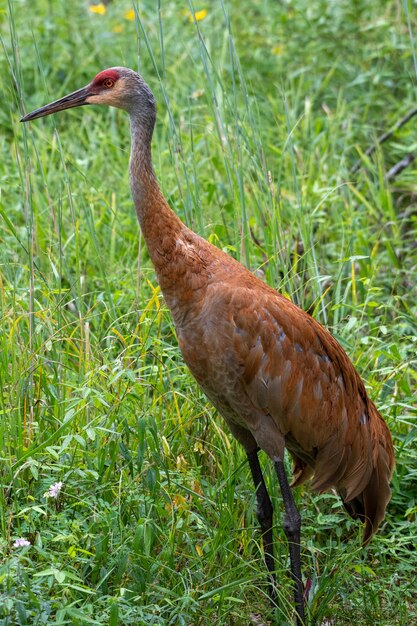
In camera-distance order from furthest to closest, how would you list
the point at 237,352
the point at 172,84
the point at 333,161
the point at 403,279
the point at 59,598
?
the point at 172,84 < the point at 333,161 < the point at 403,279 < the point at 237,352 < the point at 59,598

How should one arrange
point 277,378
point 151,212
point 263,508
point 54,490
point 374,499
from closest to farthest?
point 54,490 → point 151,212 → point 277,378 → point 263,508 → point 374,499

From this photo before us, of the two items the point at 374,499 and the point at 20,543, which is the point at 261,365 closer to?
the point at 374,499

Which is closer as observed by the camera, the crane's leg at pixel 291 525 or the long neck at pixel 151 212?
the long neck at pixel 151 212

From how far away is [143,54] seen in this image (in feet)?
25.0

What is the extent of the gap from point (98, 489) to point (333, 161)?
11.0 feet

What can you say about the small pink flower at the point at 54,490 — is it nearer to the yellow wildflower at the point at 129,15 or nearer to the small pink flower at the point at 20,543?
the small pink flower at the point at 20,543

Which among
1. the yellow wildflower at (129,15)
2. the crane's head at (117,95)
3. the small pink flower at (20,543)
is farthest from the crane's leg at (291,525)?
the yellow wildflower at (129,15)

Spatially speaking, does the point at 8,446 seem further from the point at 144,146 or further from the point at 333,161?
the point at 333,161

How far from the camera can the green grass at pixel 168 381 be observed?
376 cm

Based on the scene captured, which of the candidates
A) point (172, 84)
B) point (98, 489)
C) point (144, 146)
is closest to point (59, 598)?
point (98, 489)

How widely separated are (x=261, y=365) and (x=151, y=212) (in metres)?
0.70

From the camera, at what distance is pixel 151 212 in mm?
3920

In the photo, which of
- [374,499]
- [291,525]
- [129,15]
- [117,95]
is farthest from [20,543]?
[129,15]

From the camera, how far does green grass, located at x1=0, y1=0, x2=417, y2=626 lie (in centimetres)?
376
